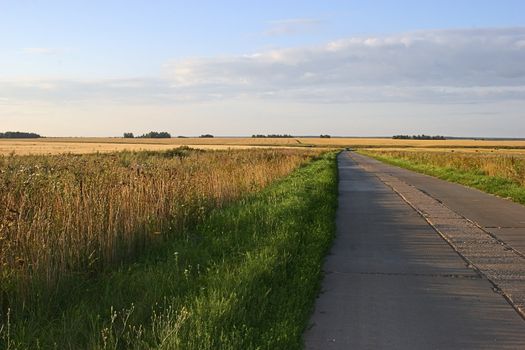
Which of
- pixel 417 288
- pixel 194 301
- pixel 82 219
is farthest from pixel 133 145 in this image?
pixel 194 301

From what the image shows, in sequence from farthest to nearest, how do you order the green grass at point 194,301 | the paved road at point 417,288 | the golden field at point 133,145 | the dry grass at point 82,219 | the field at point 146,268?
1. the golden field at point 133,145
2. the dry grass at point 82,219
3. the paved road at point 417,288
4. the field at point 146,268
5. the green grass at point 194,301

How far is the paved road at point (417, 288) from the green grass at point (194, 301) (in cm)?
34

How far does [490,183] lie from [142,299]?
19.0m

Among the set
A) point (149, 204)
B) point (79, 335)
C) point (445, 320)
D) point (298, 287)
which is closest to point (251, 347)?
point (79, 335)

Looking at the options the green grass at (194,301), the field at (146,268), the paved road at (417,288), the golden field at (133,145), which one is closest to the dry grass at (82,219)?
the field at (146,268)

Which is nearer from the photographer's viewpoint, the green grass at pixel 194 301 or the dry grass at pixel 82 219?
the green grass at pixel 194 301

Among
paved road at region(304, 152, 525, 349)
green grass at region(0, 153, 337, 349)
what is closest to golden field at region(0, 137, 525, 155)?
paved road at region(304, 152, 525, 349)

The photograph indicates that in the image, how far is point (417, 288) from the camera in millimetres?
6426

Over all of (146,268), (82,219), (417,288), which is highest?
(82,219)

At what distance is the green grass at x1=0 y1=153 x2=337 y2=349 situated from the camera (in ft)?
13.7

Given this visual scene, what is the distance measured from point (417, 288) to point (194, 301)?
114 inches

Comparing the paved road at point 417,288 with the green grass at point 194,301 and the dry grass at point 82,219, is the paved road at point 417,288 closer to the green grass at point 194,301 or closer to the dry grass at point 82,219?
the green grass at point 194,301

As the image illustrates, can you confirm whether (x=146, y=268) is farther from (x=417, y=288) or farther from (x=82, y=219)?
(x=417, y=288)

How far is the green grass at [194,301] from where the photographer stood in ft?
13.7
